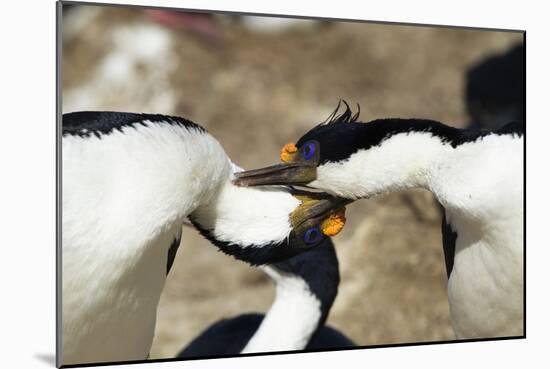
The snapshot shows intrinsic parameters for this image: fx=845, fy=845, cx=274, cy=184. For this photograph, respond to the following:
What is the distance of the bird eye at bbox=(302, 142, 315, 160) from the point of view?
2121 mm

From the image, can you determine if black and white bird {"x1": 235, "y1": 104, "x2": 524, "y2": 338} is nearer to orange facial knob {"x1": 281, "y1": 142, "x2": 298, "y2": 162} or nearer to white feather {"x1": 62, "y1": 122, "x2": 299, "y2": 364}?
orange facial knob {"x1": 281, "y1": 142, "x2": 298, "y2": 162}

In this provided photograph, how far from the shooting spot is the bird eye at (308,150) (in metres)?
2.12

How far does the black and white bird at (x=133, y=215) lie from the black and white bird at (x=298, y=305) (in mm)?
362

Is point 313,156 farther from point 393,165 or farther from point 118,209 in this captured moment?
point 118,209

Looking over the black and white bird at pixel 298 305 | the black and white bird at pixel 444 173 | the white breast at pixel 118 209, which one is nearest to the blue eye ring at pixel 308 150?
the black and white bird at pixel 444 173

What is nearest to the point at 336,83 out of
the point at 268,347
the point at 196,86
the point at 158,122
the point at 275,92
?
the point at 275,92

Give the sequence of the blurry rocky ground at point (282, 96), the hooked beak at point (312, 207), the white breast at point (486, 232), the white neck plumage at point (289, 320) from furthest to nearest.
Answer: the blurry rocky ground at point (282, 96), the white neck plumage at point (289, 320), the hooked beak at point (312, 207), the white breast at point (486, 232)

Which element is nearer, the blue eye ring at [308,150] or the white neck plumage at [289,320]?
the blue eye ring at [308,150]

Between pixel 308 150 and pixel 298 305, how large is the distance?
0.54 m

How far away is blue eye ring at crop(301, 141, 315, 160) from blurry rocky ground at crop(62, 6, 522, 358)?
1293 millimetres

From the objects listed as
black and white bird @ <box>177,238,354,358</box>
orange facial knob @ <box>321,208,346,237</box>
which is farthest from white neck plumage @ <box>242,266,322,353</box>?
orange facial knob @ <box>321,208,346,237</box>

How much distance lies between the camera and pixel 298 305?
2.45m

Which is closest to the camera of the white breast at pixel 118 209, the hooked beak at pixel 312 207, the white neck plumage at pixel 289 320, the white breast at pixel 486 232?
the white breast at pixel 118 209

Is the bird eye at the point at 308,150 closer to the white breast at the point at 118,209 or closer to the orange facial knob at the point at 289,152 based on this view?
the orange facial knob at the point at 289,152
